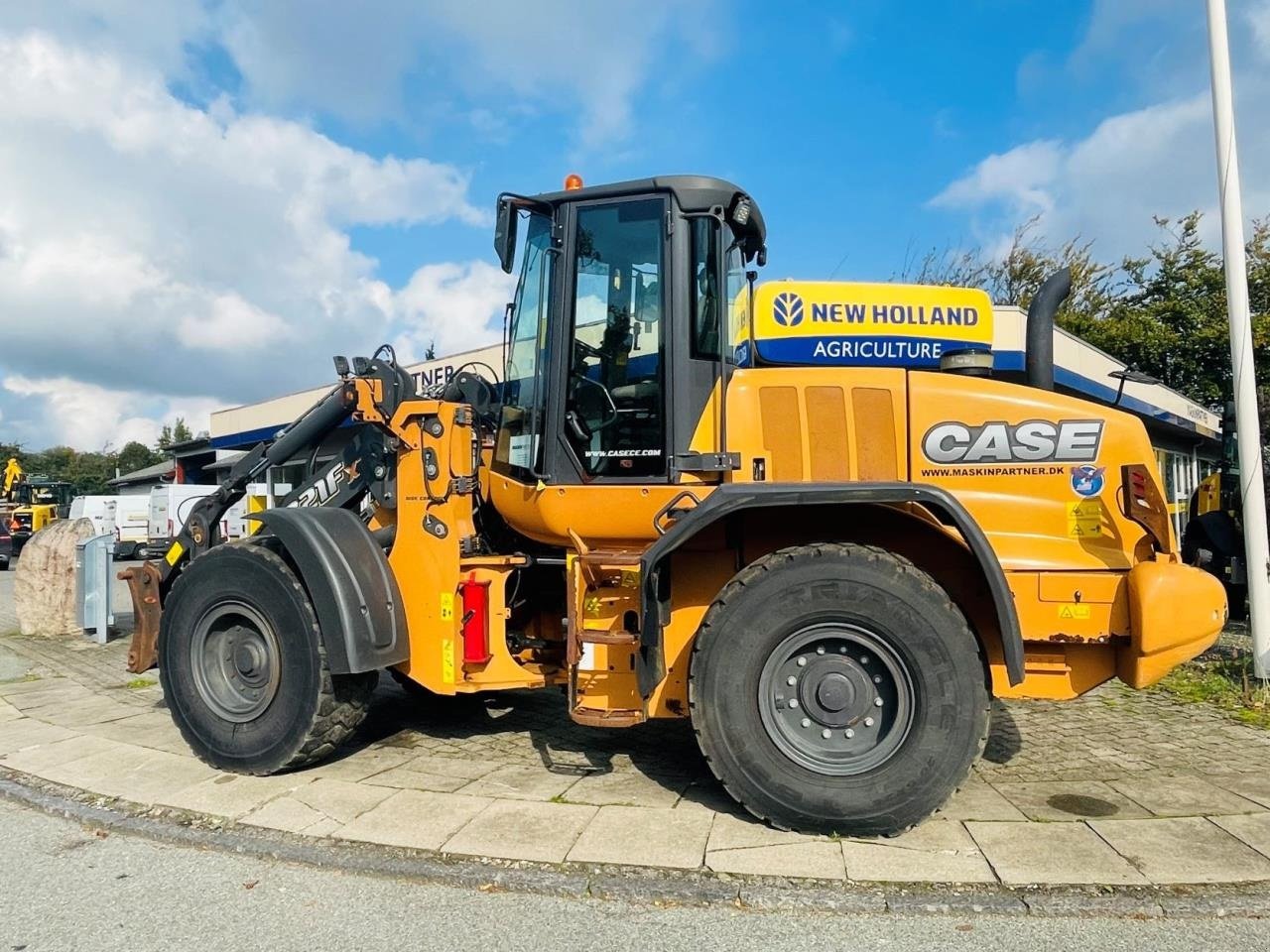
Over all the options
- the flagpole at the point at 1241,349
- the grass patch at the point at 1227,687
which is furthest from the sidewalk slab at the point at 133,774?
the flagpole at the point at 1241,349

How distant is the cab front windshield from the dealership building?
0.76 meters

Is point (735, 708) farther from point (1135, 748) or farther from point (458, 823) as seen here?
point (1135, 748)

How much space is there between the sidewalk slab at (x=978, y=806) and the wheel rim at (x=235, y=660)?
3636 mm

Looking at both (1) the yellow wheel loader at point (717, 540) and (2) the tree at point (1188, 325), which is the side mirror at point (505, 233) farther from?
(2) the tree at point (1188, 325)

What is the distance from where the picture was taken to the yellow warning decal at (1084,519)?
163 inches

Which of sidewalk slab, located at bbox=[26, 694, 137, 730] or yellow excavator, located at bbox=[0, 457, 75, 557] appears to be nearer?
sidewalk slab, located at bbox=[26, 694, 137, 730]

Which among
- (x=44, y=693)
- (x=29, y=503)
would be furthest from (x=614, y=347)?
(x=29, y=503)

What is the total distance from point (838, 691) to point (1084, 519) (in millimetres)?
1445

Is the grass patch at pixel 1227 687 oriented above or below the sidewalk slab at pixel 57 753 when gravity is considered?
→ above

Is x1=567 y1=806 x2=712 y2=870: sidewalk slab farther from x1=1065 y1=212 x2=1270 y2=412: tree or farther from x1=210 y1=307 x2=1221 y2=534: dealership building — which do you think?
x1=1065 y1=212 x2=1270 y2=412: tree

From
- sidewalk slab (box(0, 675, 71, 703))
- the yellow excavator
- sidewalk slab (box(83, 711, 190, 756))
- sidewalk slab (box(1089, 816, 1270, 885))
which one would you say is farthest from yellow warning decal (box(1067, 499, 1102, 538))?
the yellow excavator

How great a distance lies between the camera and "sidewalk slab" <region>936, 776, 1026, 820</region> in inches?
163

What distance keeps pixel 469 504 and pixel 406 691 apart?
8.74 ft

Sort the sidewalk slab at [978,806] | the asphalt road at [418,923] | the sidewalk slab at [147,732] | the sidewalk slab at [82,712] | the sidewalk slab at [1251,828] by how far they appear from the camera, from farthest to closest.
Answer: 1. the sidewalk slab at [82,712]
2. the sidewalk slab at [147,732]
3. the sidewalk slab at [978,806]
4. the sidewalk slab at [1251,828]
5. the asphalt road at [418,923]
